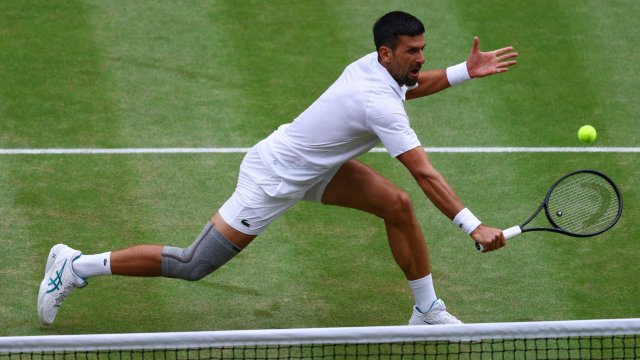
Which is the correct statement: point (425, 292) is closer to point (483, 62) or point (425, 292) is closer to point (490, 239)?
point (490, 239)

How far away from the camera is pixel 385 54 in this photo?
8.41 meters

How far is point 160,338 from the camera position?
7.23m

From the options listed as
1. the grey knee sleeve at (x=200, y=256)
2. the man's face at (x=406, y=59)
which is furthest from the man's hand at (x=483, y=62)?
the grey knee sleeve at (x=200, y=256)

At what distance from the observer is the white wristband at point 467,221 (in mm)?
8047

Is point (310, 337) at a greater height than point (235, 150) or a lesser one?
greater

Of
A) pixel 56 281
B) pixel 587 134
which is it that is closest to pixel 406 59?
pixel 56 281

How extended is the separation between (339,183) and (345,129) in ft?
1.80

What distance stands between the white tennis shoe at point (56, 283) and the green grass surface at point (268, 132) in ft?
0.59

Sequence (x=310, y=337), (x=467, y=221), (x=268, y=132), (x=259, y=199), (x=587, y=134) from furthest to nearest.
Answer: (x=268, y=132) < (x=587, y=134) < (x=259, y=199) < (x=467, y=221) < (x=310, y=337)

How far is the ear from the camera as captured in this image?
8.38 meters

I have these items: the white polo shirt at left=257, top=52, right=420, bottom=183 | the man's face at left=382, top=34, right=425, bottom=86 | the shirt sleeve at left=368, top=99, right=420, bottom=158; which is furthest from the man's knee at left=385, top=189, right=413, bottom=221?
the man's face at left=382, top=34, right=425, bottom=86

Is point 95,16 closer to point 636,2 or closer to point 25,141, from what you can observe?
point 25,141

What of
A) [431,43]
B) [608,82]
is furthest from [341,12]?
[608,82]

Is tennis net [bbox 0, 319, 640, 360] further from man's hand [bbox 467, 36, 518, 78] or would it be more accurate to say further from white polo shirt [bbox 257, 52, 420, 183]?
man's hand [bbox 467, 36, 518, 78]
